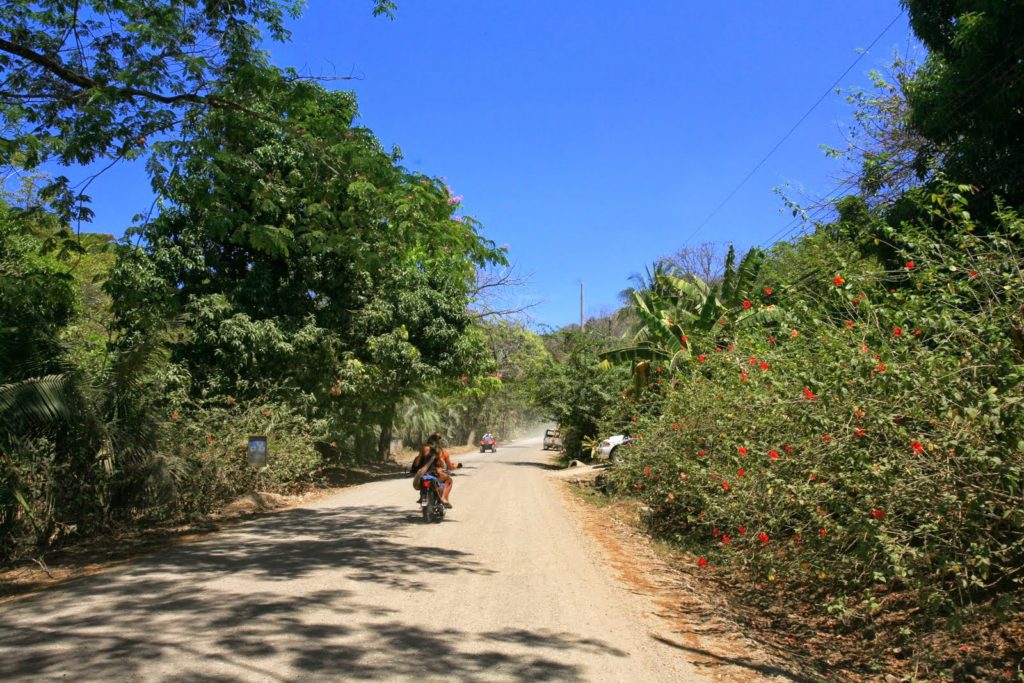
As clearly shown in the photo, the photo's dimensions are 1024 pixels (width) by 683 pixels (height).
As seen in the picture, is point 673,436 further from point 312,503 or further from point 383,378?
point 383,378

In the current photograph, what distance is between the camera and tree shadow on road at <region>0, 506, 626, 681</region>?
15.8 ft

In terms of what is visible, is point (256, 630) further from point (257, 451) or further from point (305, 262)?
point (305, 262)

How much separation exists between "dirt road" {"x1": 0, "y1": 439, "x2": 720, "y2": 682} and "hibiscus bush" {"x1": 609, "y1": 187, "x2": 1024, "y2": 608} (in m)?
1.57

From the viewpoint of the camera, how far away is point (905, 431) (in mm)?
4820

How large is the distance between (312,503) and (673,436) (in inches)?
338

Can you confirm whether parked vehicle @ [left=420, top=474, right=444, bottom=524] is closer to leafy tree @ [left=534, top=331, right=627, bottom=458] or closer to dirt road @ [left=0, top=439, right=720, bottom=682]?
dirt road @ [left=0, top=439, right=720, bottom=682]

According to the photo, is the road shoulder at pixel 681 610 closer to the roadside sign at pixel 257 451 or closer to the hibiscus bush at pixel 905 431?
the hibiscus bush at pixel 905 431

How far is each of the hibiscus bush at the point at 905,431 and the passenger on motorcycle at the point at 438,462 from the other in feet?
20.2

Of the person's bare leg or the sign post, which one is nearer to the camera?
the person's bare leg

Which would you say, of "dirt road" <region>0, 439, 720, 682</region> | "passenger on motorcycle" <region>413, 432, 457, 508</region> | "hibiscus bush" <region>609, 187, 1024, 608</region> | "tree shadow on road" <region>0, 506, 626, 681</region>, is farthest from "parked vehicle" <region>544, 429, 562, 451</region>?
"hibiscus bush" <region>609, 187, 1024, 608</region>

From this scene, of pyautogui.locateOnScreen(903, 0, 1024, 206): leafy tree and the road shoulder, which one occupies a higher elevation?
pyautogui.locateOnScreen(903, 0, 1024, 206): leafy tree

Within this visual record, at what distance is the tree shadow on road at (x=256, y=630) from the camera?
4.83 metres

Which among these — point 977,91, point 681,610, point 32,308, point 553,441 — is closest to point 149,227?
point 32,308

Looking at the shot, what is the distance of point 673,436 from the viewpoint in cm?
1134
